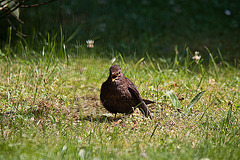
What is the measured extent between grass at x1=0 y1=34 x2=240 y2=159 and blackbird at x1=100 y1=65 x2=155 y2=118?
14cm

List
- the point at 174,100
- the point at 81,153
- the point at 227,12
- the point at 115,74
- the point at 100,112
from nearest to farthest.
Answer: the point at 81,153
the point at 115,74
the point at 174,100
the point at 100,112
the point at 227,12

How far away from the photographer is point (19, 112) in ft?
10.8

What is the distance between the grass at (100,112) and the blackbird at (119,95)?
0.14 m

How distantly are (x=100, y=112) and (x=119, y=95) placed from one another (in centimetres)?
52

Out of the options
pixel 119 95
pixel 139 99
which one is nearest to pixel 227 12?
pixel 139 99

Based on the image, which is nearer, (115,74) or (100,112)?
(115,74)

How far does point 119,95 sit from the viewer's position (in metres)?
3.31

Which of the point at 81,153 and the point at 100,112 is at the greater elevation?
the point at 81,153

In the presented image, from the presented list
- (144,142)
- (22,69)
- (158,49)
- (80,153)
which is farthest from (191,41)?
(80,153)

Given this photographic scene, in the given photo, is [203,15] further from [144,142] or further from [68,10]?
[144,142]

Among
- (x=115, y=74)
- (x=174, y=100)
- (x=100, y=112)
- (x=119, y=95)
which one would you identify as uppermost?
(x=115, y=74)

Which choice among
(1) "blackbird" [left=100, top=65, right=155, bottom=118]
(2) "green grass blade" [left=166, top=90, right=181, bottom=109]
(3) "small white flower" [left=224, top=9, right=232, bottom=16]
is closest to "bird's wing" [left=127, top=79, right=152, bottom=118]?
(1) "blackbird" [left=100, top=65, right=155, bottom=118]

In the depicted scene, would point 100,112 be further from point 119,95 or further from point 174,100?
point 174,100

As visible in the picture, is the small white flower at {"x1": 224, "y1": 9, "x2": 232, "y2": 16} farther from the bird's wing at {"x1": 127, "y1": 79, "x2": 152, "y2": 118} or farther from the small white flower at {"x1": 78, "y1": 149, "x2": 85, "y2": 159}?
the small white flower at {"x1": 78, "y1": 149, "x2": 85, "y2": 159}
